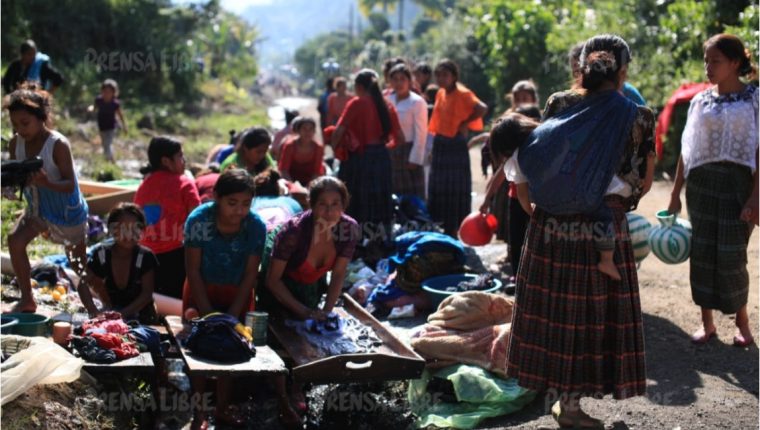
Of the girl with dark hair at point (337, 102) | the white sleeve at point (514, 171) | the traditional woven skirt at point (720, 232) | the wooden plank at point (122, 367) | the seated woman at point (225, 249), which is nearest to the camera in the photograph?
the white sleeve at point (514, 171)

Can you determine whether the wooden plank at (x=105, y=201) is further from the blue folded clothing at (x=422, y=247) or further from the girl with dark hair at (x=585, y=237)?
the girl with dark hair at (x=585, y=237)

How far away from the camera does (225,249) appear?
18.1 feet

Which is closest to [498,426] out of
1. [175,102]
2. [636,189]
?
[636,189]

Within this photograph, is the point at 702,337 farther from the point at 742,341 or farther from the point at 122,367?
the point at 122,367

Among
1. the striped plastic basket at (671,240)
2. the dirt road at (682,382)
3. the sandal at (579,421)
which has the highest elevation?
the striped plastic basket at (671,240)

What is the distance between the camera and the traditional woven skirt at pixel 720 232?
5.59 m

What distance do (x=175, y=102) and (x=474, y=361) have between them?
2308 cm

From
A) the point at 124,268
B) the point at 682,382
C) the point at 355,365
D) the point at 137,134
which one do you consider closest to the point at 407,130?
the point at 124,268

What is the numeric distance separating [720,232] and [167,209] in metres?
3.68

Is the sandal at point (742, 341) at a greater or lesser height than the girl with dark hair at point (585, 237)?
lesser

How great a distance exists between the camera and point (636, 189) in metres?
4.17

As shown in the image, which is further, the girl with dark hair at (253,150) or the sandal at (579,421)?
the girl with dark hair at (253,150)

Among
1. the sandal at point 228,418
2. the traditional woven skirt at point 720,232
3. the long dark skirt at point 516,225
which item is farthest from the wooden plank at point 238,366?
the traditional woven skirt at point 720,232

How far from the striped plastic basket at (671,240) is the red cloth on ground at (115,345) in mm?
3432
